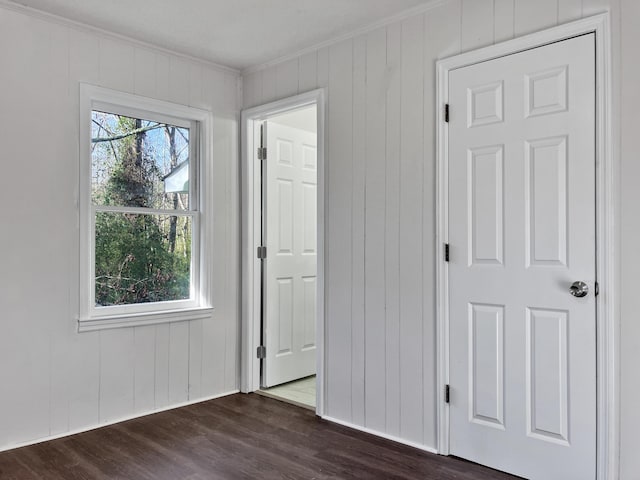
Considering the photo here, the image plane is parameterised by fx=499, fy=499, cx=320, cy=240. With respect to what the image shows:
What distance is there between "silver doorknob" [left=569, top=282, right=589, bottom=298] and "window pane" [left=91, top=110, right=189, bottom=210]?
263 cm

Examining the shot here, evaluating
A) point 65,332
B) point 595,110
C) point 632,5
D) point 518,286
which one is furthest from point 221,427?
point 632,5

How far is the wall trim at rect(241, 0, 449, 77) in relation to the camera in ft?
9.23

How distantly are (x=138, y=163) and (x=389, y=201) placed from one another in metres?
1.76

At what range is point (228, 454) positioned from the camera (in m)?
2.74

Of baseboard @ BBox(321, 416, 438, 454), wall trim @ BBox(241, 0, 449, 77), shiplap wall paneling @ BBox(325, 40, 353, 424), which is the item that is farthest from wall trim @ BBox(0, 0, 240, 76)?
baseboard @ BBox(321, 416, 438, 454)

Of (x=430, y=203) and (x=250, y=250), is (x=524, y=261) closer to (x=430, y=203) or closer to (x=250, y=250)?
(x=430, y=203)

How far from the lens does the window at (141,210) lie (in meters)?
3.17

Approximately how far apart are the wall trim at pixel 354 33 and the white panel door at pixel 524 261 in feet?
1.47

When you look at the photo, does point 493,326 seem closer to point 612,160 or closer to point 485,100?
point 612,160

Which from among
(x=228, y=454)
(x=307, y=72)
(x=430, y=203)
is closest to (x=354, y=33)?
(x=307, y=72)

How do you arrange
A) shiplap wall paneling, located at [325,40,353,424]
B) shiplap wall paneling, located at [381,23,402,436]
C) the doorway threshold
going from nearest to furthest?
shiplap wall paneling, located at [381,23,402,436] → shiplap wall paneling, located at [325,40,353,424] → the doorway threshold

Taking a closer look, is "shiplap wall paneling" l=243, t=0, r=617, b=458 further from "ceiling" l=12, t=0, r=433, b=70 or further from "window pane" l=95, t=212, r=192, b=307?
"window pane" l=95, t=212, r=192, b=307

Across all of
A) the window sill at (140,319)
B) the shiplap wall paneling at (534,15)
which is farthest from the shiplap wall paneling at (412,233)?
the window sill at (140,319)

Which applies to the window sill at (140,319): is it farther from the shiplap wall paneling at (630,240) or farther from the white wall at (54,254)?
the shiplap wall paneling at (630,240)
